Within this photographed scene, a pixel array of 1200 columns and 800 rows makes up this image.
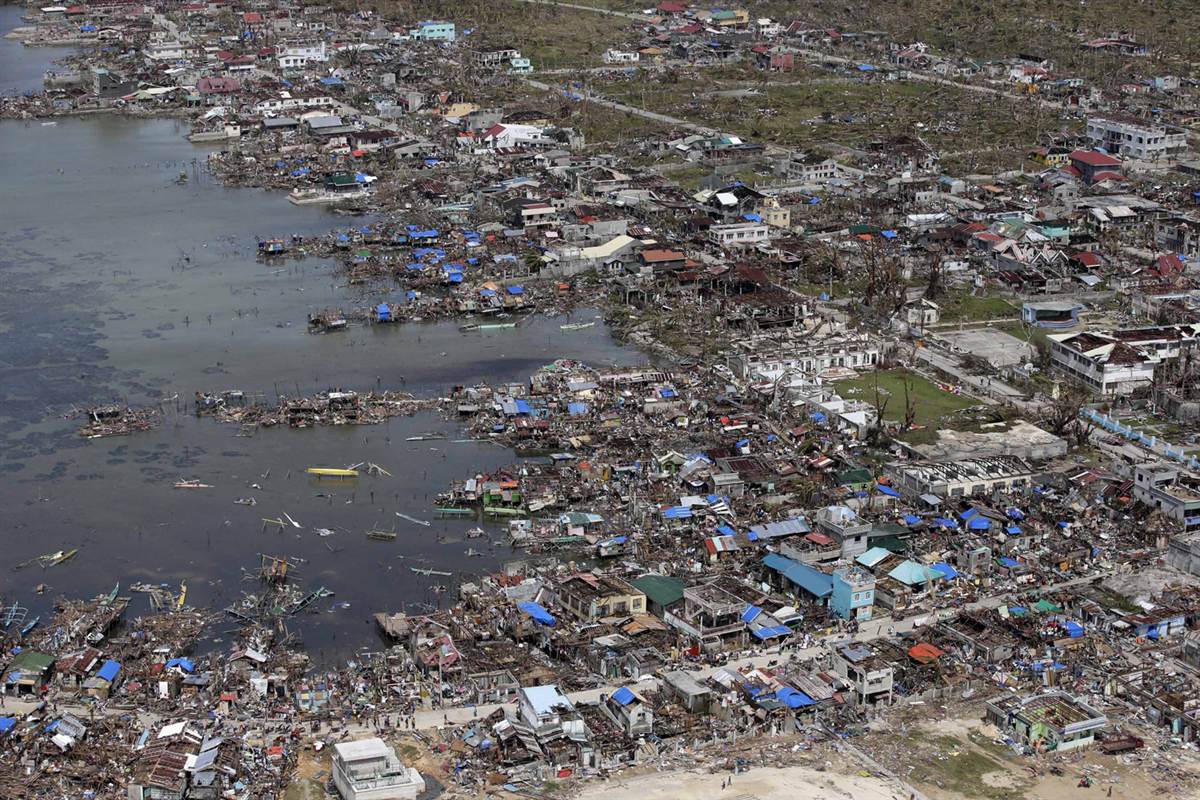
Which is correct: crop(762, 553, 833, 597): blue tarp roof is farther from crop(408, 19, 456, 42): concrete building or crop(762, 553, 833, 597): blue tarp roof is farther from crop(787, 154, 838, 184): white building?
crop(408, 19, 456, 42): concrete building

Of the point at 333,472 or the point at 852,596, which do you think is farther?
the point at 333,472

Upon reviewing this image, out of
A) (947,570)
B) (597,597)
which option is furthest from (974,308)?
(597,597)

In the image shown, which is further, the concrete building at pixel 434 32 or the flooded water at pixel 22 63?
the concrete building at pixel 434 32

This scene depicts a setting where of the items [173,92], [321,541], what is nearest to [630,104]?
[173,92]

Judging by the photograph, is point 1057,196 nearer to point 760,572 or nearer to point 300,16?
point 760,572

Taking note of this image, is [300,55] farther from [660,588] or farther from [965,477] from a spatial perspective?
[660,588]

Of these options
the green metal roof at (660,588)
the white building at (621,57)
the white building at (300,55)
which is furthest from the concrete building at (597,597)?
the white building at (621,57)

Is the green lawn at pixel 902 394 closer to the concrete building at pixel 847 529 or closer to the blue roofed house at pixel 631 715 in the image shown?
Result: the concrete building at pixel 847 529
